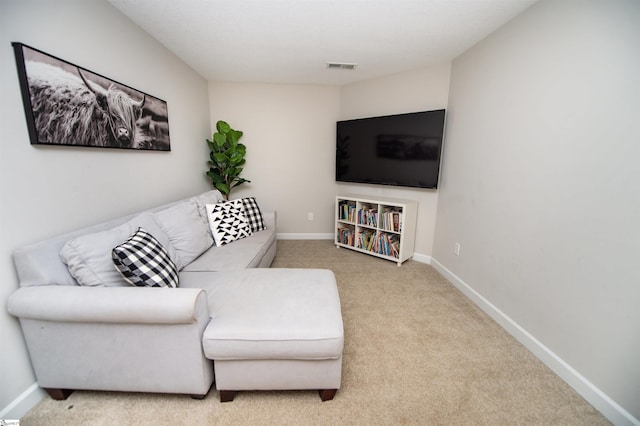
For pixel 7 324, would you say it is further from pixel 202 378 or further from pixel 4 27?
pixel 4 27

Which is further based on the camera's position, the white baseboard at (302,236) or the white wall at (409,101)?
the white baseboard at (302,236)

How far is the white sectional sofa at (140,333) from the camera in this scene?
1.11m

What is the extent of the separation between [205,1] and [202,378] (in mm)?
2280

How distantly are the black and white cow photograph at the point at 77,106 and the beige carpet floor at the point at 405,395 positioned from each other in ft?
4.68

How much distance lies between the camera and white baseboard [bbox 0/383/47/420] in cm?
115

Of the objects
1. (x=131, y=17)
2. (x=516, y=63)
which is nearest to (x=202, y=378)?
(x=131, y=17)

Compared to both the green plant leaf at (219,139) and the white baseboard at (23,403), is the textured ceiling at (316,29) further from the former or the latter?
the white baseboard at (23,403)

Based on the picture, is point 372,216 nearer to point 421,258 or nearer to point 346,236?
point 346,236

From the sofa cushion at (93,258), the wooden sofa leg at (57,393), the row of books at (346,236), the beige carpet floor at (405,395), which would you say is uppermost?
the sofa cushion at (93,258)

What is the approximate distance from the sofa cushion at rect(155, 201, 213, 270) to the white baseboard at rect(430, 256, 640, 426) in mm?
2429

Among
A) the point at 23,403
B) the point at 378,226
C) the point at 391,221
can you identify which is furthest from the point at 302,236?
the point at 23,403

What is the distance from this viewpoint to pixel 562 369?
1464 mm

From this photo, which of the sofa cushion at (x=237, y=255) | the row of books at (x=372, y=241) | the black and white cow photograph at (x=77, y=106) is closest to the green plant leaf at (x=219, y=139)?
the black and white cow photograph at (x=77, y=106)

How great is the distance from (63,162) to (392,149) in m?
2.89
